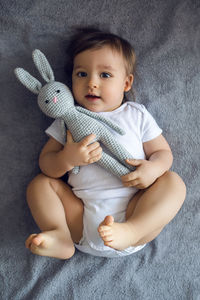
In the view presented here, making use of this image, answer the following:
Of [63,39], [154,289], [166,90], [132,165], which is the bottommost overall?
[154,289]

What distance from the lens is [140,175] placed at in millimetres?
937

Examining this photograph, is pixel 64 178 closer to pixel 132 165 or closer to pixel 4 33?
pixel 132 165

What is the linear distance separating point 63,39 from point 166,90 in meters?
0.40

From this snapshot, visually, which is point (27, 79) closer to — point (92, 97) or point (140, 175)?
point (92, 97)

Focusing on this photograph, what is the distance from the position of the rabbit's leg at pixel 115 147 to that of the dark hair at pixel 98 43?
0.85 feet

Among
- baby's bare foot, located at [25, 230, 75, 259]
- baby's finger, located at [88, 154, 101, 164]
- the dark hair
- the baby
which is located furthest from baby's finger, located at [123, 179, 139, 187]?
the dark hair

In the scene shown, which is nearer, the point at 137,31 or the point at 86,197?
the point at 86,197

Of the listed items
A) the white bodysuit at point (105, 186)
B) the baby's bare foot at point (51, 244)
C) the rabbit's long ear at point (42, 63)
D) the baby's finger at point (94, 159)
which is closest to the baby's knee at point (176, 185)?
the white bodysuit at point (105, 186)

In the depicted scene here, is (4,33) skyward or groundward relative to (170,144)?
skyward

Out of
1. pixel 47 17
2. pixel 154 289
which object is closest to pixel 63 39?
pixel 47 17

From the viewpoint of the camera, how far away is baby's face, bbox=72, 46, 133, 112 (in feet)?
3.20

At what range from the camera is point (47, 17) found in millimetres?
1092

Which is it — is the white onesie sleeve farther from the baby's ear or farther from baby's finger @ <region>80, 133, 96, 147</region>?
the baby's ear

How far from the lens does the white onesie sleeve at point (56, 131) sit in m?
1.00
